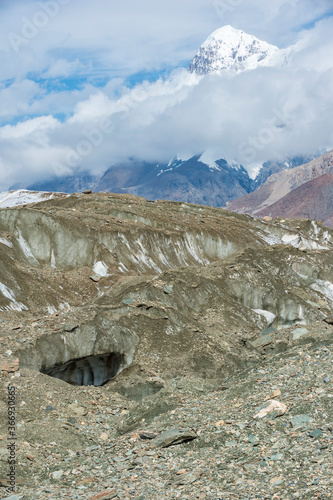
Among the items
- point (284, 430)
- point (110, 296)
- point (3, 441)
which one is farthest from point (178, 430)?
point (110, 296)

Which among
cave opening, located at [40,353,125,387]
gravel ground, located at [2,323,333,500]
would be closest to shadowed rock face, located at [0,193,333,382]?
cave opening, located at [40,353,125,387]

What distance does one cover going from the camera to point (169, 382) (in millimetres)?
25594

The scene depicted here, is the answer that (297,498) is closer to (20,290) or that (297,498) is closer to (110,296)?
(110,296)

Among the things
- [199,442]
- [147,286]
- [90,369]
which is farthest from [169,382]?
[147,286]

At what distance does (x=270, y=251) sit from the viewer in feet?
219

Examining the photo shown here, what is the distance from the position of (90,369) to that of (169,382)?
6737mm

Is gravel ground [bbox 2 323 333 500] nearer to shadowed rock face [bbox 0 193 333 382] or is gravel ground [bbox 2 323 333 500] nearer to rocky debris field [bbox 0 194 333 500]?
rocky debris field [bbox 0 194 333 500]

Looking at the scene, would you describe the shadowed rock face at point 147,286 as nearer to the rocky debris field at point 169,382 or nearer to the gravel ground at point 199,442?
the rocky debris field at point 169,382

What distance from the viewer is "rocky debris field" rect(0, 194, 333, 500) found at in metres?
17.0

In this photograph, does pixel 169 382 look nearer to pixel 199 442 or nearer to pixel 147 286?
pixel 199 442

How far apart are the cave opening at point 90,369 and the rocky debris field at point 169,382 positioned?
0.22 feet

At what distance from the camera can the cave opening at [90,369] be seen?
2973 cm

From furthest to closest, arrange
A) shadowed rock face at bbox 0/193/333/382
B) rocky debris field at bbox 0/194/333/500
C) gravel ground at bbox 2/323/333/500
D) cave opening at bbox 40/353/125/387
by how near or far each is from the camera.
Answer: shadowed rock face at bbox 0/193/333/382 → cave opening at bbox 40/353/125/387 → rocky debris field at bbox 0/194/333/500 → gravel ground at bbox 2/323/333/500

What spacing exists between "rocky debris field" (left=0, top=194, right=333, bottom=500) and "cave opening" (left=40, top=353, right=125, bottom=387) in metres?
0.07
